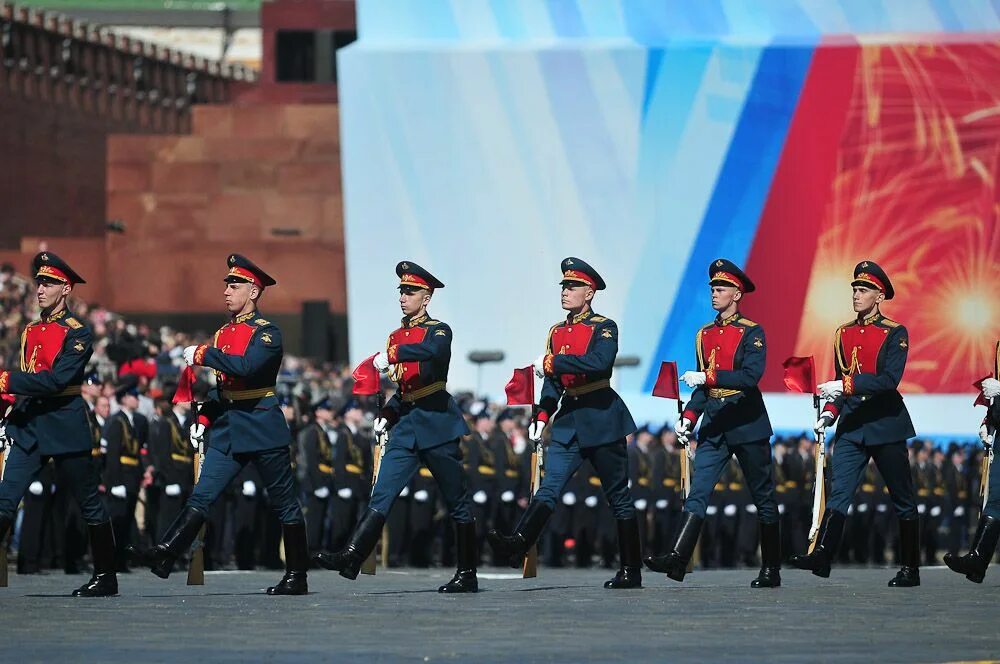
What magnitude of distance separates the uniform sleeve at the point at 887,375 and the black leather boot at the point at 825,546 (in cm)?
76

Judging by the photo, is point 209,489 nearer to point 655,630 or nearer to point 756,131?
point 655,630

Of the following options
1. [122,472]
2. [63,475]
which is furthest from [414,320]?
[122,472]

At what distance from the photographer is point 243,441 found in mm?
11852

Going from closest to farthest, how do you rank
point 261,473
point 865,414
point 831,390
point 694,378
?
1. point 261,473
2. point 694,378
3. point 831,390
4. point 865,414

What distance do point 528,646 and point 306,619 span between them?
1668 mm

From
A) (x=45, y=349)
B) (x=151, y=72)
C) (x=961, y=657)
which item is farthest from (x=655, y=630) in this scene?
(x=151, y=72)

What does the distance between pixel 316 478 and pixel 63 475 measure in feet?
29.3

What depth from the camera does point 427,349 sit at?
12109 mm

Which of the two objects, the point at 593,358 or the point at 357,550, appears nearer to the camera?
the point at 357,550

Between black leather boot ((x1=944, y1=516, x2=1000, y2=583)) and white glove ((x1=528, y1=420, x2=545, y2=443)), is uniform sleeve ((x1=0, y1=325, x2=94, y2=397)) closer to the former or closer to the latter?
white glove ((x1=528, y1=420, x2=545, y2=443))

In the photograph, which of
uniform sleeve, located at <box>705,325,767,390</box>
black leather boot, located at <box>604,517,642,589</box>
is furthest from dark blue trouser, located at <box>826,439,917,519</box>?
black leather boot, located at <box>604,517,642,589</box>

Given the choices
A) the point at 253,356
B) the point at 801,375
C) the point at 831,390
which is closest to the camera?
the point at 253,356

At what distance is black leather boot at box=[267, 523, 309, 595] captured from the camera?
12.1 meters

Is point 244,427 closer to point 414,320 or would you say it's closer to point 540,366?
point 414,320
